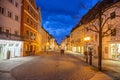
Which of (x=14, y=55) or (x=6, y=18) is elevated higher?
(x=6, y=18)

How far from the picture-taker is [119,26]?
29.5 m

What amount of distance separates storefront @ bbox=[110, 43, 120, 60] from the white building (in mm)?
16982

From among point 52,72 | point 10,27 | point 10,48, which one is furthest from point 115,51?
point 10,27

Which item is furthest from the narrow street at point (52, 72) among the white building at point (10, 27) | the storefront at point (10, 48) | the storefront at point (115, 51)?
the storefront at point (115, 51)

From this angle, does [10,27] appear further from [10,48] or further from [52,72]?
[52,72]

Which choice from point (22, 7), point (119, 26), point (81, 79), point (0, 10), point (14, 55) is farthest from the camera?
point (22, 7)

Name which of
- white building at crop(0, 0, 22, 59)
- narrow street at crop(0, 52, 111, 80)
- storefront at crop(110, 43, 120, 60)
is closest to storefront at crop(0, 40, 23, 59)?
white building at crop(0, 0, 22, 59)

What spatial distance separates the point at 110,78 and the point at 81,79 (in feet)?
7.53

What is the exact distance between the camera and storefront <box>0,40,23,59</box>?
1117 inches

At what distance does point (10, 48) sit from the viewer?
31828mm

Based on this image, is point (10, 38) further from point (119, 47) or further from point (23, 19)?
point (119, 47)

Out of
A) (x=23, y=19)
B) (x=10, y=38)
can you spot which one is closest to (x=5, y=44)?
(x=10, y=38)

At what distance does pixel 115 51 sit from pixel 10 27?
18.4 metres

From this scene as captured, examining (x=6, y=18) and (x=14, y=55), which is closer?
(x=6, y=18)
